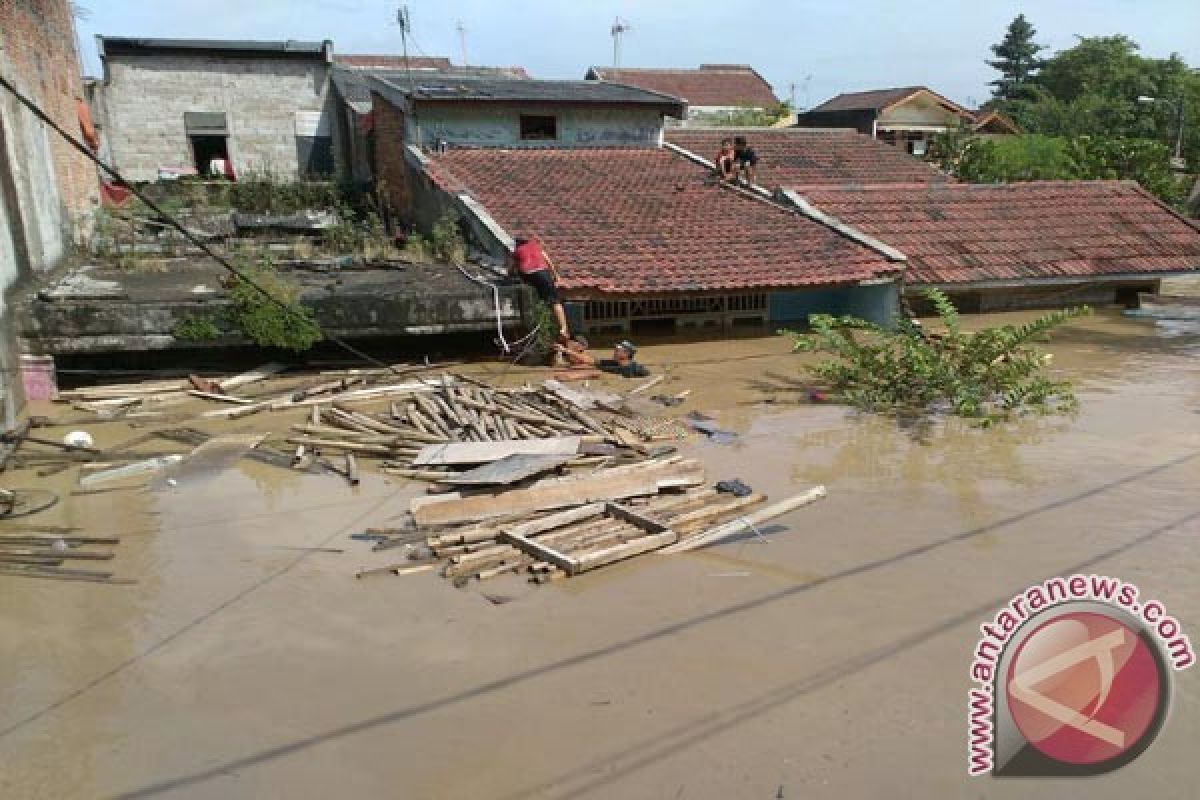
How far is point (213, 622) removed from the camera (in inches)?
215

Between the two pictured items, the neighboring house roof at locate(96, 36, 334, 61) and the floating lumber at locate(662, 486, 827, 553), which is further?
the neighboring house roof at locate(96, 36, 334, 61)

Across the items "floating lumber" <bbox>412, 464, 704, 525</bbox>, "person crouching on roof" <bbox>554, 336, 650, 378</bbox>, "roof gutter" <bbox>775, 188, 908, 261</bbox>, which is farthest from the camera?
"roof gutter" <bbox>775, 188, 908, 261</bbox>

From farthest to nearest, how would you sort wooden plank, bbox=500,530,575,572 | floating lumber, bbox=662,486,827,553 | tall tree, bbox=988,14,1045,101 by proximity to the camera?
tall tree, bbox=988,14,1045,101
floating lumber, bbox=662,486,827,553
wooden plank, bbox=500,530,575,572

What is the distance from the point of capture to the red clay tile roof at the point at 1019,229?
50.0ft

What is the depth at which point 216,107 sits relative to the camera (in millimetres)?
22125

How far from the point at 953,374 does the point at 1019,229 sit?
7971mm

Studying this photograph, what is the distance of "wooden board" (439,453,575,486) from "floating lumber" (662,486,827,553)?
1.49 meters

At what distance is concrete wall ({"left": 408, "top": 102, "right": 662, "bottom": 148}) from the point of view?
17438 mm

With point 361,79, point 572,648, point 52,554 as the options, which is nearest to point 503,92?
point 361,79

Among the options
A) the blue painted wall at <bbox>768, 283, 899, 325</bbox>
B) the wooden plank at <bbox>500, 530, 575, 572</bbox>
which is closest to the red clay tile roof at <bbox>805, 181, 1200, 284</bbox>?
the blue painted wall at <bbox>768, 283, 899, 325</bbox>

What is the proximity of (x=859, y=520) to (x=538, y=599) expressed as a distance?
2821 mm

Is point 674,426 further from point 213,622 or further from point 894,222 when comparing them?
point 894,222

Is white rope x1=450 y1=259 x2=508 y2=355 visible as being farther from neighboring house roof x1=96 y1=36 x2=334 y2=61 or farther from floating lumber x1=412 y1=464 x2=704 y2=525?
neighboring house roof x1=96 y1=36 x2=334 y2=61

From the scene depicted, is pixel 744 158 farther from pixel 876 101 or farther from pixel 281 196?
pixel 876 101
